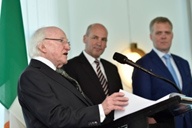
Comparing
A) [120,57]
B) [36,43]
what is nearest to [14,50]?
[36,43]

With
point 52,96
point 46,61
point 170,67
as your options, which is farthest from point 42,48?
point 170,67

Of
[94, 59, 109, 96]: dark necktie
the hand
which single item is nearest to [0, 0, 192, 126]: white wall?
[94, 59, 109, 96]: dark necktie

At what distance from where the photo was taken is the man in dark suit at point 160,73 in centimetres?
346

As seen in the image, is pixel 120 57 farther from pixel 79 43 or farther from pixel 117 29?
pixel 117 29

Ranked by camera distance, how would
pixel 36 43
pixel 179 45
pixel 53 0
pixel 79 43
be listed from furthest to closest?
pixel 179 45
pixel 79 43
pixel 53 0
pixel 36 43

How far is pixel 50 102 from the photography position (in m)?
2.23

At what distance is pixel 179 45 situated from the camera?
219 inches

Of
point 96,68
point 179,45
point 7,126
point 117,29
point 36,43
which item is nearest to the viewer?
point 36,43

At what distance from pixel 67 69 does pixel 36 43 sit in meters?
0.94

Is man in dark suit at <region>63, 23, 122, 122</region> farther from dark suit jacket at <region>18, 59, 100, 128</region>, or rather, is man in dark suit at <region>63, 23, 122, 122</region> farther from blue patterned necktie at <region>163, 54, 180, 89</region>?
dark suit jacket at <region>18, 59, 100, 128</region>

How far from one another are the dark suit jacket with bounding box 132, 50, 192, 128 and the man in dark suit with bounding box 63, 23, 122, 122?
0.26m

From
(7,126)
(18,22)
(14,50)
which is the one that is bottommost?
(7,126)

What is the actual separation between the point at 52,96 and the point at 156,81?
1.48 meters

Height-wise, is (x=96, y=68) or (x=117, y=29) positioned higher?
(x=117, y=29)
